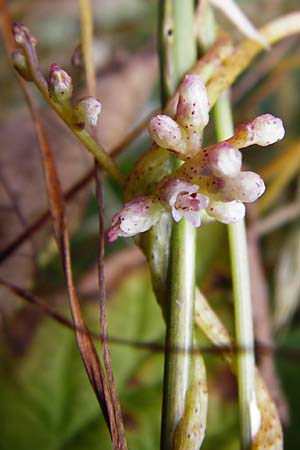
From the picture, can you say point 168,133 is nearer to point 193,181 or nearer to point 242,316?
point 193,181

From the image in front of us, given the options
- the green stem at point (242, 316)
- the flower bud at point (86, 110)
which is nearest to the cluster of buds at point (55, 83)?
the flower bud at point (86, 110)

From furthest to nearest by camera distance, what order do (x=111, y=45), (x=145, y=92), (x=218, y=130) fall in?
(x=111, y=45) → (x=145, y=92) → (x=218, y=130)

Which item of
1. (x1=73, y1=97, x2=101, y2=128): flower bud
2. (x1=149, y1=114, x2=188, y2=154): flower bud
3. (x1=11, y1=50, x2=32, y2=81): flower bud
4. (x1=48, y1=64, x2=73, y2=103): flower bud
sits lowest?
(x1=149, y1=114, x2=188, y2=154): flower bud

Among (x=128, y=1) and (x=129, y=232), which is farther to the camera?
(x=128, y=1)

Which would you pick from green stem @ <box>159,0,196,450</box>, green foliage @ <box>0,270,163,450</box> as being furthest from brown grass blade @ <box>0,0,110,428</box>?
green foliage @ <box>0,270,163,450</box>

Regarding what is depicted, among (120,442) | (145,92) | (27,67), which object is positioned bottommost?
(120,442)

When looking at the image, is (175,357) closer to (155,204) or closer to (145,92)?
(155,204)

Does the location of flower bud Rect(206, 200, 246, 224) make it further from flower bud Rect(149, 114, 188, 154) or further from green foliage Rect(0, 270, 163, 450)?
green foliage Rect(0, 270, 163, 450)

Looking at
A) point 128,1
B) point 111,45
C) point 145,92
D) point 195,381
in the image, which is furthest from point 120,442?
point 128,1
